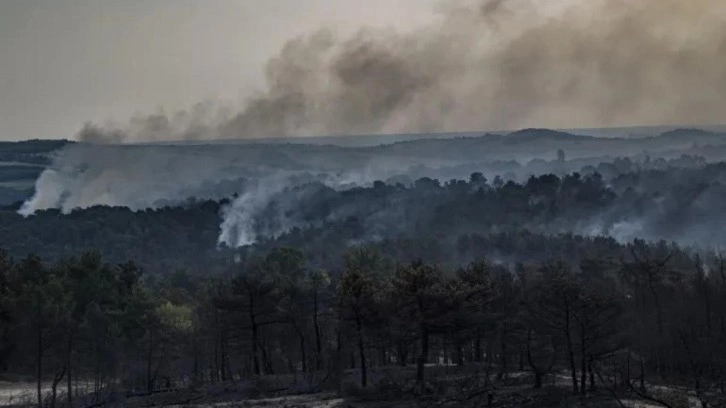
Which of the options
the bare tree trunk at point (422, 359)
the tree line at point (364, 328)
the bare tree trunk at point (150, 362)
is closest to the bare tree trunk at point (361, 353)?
the tree line at point (364, 328)

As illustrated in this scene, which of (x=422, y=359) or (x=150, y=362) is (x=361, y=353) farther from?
(x=150, y=362)

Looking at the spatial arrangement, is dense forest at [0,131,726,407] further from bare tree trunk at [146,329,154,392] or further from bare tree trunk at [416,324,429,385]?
bare tree trunk at [146,329,154,392]

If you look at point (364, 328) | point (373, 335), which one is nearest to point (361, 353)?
point (364, 328)

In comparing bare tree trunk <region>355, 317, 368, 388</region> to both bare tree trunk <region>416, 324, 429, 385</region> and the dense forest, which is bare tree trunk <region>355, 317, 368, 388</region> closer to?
the dense forest

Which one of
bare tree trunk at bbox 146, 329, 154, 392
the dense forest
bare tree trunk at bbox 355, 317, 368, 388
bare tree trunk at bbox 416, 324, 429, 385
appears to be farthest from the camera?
bare tree trunk at bbox 146, 329, 154, 392

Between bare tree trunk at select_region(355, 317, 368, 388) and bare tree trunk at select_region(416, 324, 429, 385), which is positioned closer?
bare tree trunk at select_region(416, 324, 429, 385)

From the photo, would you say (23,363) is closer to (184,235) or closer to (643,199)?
(184,235)

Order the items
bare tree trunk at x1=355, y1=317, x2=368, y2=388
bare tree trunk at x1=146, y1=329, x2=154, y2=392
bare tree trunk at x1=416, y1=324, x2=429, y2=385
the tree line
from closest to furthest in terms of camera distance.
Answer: the tree line
bare tree trunk at x1=416, y1=324, x2=429, y2=385
bare tree trunk at x1=355, y1=317, x2=368, y2=388
bare tree trunk at x1=146, y1=329, x2=154, y2=392

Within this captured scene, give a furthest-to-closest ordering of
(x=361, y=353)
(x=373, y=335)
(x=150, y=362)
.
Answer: (x=150, y=362)
(x=373, y=335)
(x=361, y=353)

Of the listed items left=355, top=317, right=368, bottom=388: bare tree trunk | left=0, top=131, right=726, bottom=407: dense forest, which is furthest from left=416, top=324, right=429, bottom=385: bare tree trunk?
left=355, top=317, right=368, bottom=388: bare tree trunk

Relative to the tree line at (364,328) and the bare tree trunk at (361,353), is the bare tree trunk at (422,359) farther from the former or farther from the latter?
the bare tree trunk at (361,353)

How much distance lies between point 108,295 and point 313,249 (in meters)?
78.1

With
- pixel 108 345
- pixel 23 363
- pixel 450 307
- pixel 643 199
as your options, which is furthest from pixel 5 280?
pixel 643 199

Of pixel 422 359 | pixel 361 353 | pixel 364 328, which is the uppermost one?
pixel 364 328
